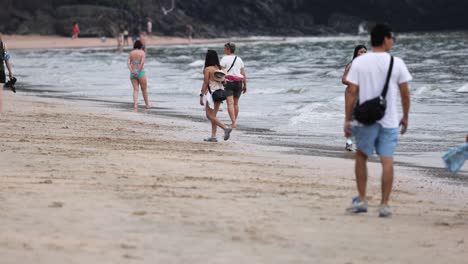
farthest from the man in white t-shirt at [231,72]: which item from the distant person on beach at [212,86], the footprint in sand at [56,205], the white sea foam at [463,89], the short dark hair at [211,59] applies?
the white sea foam at [463,89]

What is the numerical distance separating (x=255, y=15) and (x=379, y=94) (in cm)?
9602

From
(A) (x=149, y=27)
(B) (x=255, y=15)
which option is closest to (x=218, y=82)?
(A) (x=149, y=27)

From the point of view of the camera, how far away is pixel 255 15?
4055 inches

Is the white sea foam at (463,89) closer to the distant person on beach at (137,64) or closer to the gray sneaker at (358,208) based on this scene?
the distant person on beach at (137,64)

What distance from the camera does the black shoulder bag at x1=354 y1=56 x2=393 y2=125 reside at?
7.67 metres

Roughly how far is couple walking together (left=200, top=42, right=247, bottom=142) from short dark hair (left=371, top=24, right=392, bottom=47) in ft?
19.8

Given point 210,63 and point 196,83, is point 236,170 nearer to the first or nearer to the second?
point 210,63

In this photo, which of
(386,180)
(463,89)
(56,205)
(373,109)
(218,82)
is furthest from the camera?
(463,89)

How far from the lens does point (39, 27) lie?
7975cm

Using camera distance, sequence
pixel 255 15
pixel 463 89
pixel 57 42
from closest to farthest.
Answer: pixel 463 89, pixel 57 42, pixel 255 15

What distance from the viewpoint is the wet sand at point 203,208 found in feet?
21.0

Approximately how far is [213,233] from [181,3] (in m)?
92.6

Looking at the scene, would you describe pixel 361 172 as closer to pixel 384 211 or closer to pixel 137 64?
pixel 384 211

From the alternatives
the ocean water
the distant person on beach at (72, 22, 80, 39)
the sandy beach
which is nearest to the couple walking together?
the ocean water
